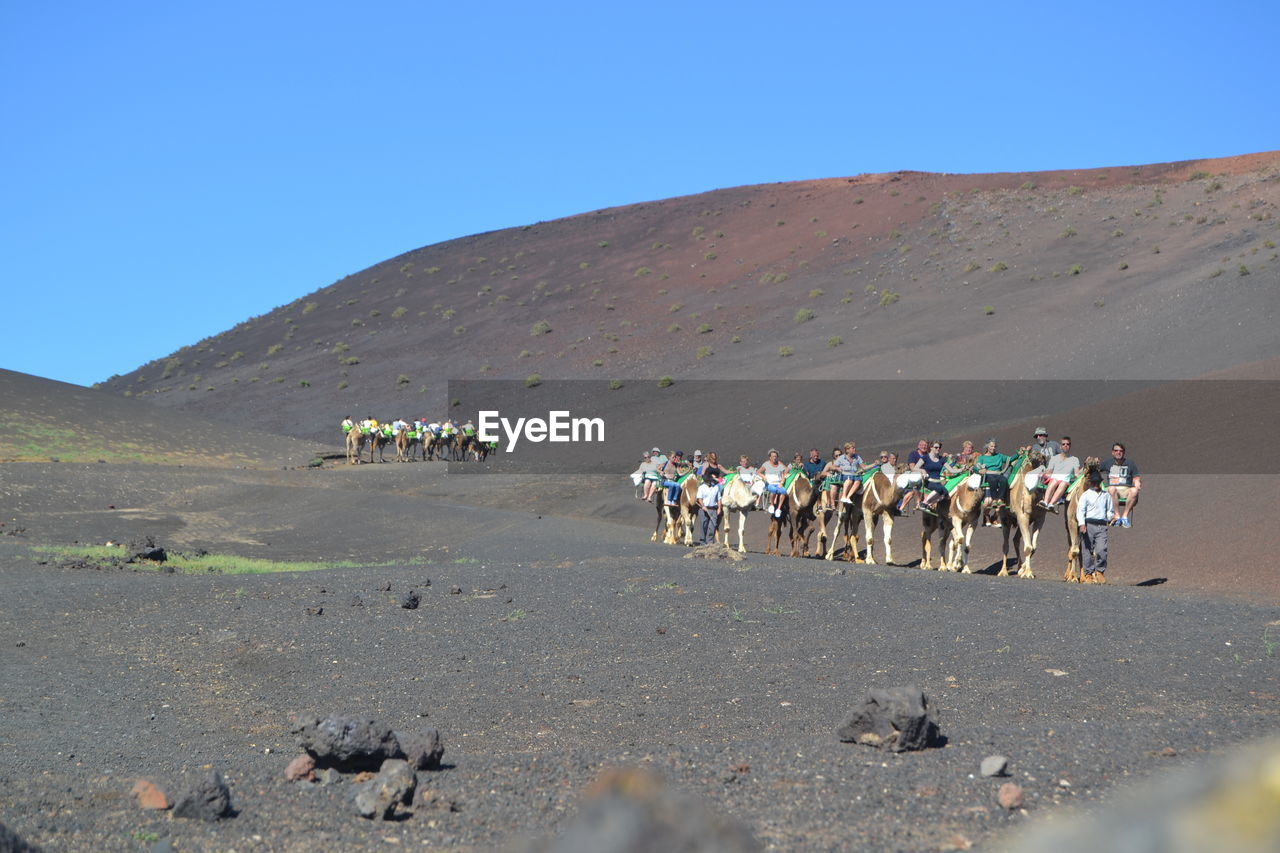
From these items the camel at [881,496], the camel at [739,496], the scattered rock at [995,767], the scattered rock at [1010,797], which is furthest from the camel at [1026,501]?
the scattered rock at [1010,797]

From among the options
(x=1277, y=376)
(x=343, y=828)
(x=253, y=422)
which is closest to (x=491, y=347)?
(x=253, y=422)

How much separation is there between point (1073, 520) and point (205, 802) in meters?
18.1

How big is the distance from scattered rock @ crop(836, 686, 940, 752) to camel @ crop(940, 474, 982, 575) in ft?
51.9

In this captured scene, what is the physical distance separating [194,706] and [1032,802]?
8.31m

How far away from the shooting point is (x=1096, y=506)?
21.5 meters

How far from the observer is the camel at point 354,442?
5691cm

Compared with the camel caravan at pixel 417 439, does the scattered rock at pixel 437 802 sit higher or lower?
lower

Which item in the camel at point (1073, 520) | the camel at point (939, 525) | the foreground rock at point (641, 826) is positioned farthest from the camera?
the camel at point (939, 525)

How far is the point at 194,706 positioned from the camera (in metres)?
12.8

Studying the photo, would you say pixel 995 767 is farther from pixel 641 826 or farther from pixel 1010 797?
pixel 641 826

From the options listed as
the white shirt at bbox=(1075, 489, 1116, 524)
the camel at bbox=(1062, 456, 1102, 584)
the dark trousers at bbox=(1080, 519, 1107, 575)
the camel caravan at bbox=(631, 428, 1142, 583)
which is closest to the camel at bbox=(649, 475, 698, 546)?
the camel caravan at bbox=(631, 428, 1142, 583)

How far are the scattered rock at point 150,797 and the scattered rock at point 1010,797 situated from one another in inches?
179

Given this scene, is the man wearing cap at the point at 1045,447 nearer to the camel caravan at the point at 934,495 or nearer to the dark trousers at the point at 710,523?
the camel caravan at the point at 934,495

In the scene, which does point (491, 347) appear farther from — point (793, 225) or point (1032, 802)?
point (1032, 802)
